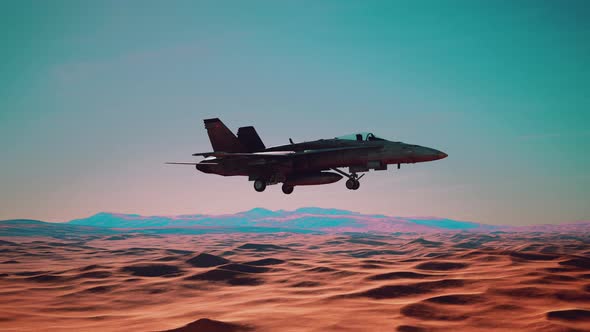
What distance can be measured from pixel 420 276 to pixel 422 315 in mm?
→ 22965

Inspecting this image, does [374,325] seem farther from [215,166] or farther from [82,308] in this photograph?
[82,308]

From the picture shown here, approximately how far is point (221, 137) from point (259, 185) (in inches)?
172

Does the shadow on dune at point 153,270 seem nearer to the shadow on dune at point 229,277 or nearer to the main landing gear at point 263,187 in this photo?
the shadow on dune at point 229,277

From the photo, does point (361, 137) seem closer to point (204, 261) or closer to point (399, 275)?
point (399, 275)

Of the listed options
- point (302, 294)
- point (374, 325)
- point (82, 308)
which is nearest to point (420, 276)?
point (302, 294)

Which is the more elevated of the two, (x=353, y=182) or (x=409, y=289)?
(x=353, y=182)

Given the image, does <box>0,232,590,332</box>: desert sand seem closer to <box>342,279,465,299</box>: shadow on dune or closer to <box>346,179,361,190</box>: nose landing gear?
<box>342,279,465,299</box>: shadow on dune

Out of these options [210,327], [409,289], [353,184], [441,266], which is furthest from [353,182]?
[441,266]

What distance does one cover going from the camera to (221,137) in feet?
83.8

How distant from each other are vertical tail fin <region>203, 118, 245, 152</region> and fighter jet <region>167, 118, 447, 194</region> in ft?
3.74

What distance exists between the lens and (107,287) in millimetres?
77312

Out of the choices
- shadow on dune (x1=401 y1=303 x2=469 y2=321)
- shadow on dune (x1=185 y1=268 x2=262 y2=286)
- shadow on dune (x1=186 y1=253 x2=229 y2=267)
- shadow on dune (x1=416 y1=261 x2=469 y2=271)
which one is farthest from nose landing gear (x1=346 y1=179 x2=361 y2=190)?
shadow on dune (x1=186 y1=253 x2=229 y2=267)

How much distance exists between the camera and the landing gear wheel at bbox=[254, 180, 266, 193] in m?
22.8

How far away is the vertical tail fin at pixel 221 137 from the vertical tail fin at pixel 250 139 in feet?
2.73
